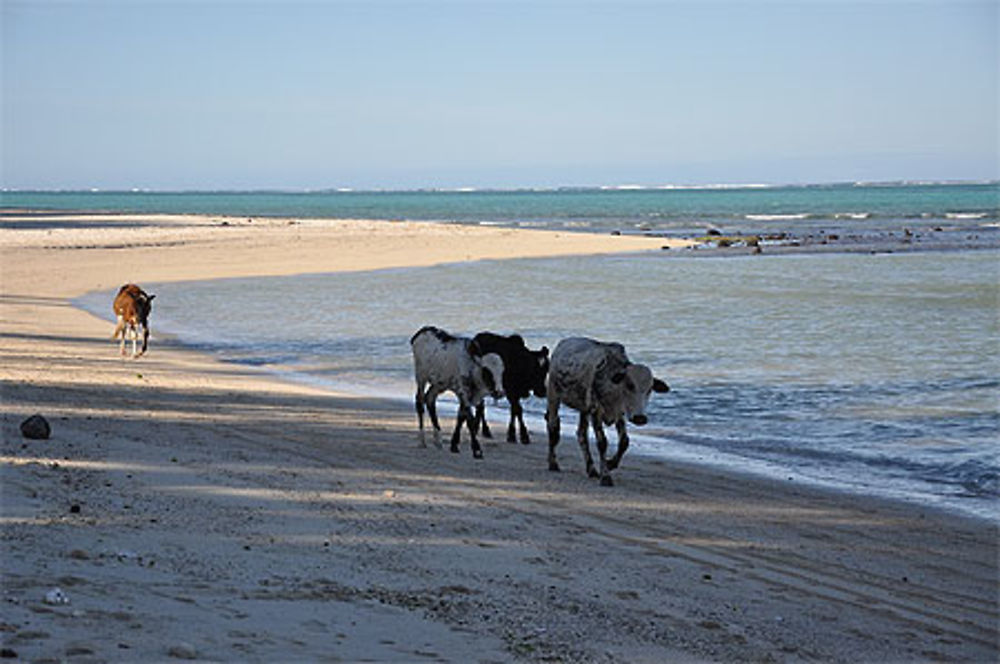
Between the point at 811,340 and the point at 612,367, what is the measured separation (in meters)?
12.4

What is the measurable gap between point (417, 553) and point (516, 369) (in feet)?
20.9

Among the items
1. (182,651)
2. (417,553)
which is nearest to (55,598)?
(182,651)

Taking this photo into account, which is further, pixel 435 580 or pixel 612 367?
pixel 612 367

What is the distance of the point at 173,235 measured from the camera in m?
67.3

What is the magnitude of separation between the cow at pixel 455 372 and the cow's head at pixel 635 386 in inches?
77.9

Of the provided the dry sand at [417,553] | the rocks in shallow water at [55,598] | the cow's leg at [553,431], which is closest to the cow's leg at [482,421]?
the dry sand at [417,553]

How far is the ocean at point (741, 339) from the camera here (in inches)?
551

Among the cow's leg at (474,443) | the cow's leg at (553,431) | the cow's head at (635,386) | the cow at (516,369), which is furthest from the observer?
the cow at (516,369)

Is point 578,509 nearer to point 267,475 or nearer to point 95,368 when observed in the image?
point 267,475

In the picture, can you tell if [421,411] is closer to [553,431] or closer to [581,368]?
[553,431]

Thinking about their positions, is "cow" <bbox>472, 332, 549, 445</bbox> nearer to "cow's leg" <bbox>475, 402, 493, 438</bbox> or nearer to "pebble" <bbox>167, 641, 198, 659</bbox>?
"cow's leg" <bbox>475, 402, 493, 438</bbox>

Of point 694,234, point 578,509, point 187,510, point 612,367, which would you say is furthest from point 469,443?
point 694,234

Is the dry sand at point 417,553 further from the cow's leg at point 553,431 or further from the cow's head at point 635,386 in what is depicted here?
the cow's head at point 635,386

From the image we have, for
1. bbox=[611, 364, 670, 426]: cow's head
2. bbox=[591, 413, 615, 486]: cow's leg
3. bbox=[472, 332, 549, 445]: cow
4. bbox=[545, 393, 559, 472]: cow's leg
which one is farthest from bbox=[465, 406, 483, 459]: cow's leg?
bbox=[611, 364, 670, 426]: cow's head
